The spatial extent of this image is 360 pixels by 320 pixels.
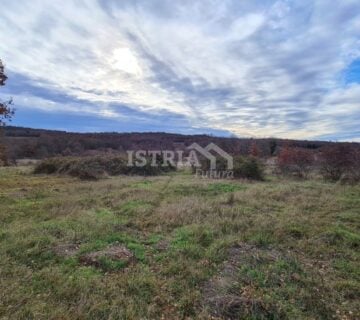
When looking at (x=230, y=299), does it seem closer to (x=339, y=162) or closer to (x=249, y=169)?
(x=249, y=169)

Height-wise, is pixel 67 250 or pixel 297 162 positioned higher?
pixel 297 162

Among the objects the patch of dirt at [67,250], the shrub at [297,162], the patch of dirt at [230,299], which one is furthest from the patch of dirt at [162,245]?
the shrub at [297,162]

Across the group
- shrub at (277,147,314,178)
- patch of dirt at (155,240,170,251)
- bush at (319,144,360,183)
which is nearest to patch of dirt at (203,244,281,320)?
patch of dirt at (155,240,170,251)

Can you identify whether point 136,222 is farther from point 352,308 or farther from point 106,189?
point 106,189

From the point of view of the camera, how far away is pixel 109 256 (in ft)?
18.9

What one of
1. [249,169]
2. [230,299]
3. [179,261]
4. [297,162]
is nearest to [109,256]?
[179,261]

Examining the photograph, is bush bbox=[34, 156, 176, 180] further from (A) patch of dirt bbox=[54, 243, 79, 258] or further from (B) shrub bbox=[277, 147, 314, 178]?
(A) patch of dirt bbox=[54, 243, 79, 258]

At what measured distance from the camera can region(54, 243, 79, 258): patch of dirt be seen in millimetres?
5931

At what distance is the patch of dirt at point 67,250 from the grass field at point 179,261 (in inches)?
0.7

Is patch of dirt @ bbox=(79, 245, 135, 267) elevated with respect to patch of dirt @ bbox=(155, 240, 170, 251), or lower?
elevated

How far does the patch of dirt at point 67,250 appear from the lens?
19.5ft

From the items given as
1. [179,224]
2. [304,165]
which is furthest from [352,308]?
[304,165]

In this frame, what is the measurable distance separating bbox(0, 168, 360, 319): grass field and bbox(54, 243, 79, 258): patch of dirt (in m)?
0.02

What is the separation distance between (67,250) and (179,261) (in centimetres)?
220
